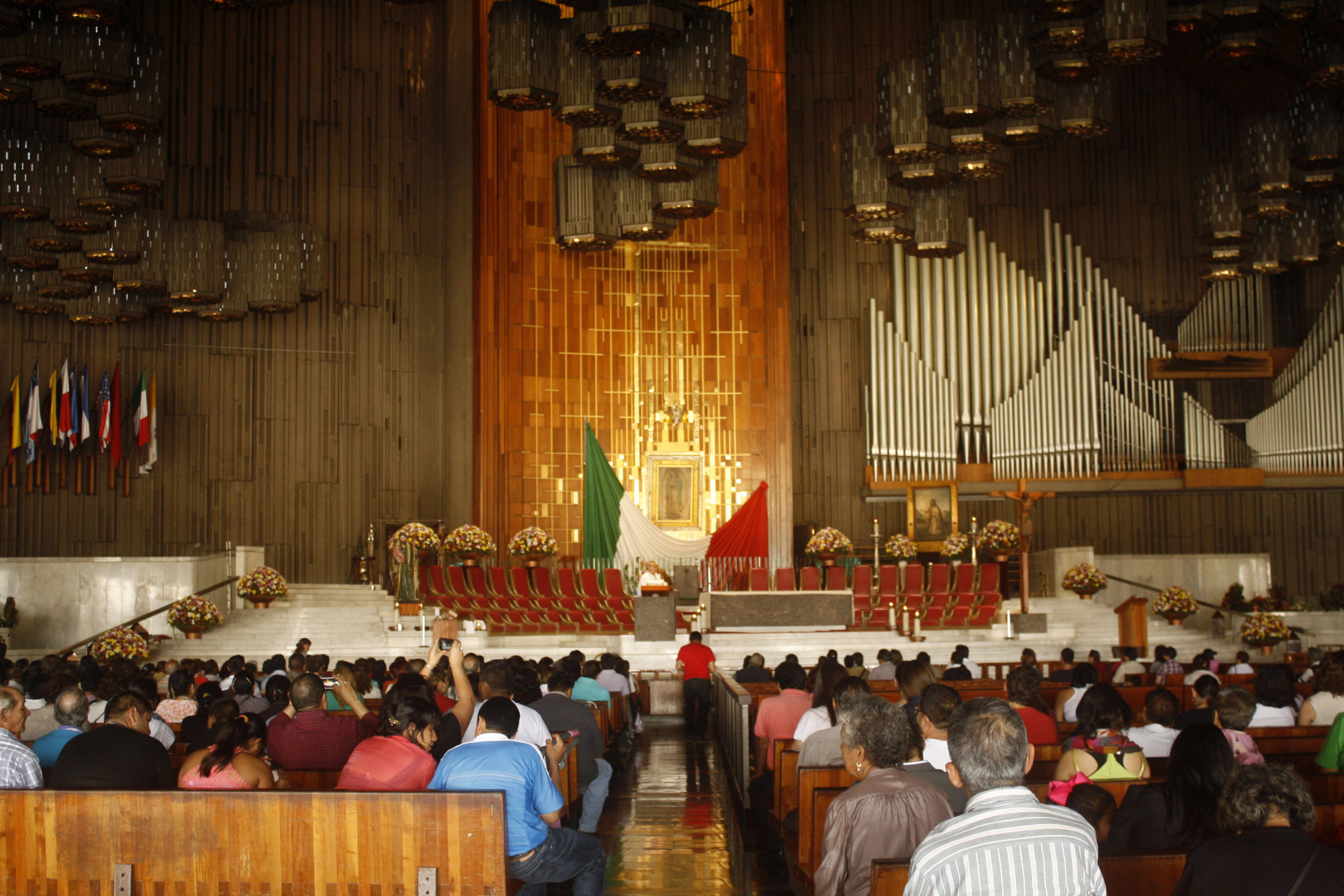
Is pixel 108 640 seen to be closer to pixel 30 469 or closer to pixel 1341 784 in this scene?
pixel 30 469

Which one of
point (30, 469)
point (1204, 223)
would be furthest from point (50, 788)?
point (30, 469)

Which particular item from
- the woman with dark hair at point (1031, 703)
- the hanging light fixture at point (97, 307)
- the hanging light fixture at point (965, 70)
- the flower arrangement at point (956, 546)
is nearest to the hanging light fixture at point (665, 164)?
the hanging light fixture at point (965, 70)

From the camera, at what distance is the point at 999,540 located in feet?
55.6

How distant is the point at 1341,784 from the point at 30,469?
1812 centimetres

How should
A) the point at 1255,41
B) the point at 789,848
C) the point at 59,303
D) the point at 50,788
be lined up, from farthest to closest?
the point at 59,303
the point at 1255,41
the point at 789,848
the point at 50,788

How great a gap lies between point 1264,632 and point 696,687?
765cm

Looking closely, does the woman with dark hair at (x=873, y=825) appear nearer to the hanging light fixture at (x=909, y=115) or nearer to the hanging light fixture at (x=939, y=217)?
the hanging light fixture at (x=909, y=115)

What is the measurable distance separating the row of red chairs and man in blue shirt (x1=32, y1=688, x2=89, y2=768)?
10145 millimetres

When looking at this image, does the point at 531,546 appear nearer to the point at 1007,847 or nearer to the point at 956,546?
the point at 956,546

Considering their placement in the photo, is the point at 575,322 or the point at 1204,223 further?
the point at 575,322

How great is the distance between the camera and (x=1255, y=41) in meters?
12.1

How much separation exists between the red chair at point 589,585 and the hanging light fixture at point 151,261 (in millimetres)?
6666

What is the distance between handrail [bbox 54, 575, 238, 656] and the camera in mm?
14149

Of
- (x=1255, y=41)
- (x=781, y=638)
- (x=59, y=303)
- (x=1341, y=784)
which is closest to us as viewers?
(x=1341, y=784)
